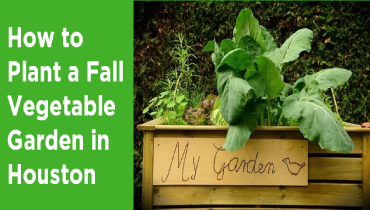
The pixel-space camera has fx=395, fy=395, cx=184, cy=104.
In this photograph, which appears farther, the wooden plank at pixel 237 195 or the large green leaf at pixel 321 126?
the wooden plank at pixel 237 195

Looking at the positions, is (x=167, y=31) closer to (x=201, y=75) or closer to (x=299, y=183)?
(x=201, y=75)

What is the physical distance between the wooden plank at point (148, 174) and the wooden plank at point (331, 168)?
0.78m

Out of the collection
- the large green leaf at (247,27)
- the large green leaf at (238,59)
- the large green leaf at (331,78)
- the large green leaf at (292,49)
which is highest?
the large green leaf at (247,27)

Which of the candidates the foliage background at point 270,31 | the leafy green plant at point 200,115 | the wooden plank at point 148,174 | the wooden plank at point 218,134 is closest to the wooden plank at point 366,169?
the wooden plank at point 218,134

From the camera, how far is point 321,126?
69.0 inches

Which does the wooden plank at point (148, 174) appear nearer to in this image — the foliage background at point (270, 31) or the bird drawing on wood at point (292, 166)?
the bird drawing on wood at point (292, 166)

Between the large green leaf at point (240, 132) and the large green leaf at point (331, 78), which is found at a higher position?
the large green leaf at point (331, 78)

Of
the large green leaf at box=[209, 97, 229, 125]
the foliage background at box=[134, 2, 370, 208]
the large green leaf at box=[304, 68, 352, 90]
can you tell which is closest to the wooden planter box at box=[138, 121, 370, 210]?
the large green leaf at box=[209, 97, 229, 125]

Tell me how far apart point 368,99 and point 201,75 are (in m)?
1.22

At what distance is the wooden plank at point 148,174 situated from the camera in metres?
1.91

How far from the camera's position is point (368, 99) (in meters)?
2.86

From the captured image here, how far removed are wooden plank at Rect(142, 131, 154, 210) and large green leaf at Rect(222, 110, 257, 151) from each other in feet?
1.25

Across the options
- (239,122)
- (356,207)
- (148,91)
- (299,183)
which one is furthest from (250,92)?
(148,91)

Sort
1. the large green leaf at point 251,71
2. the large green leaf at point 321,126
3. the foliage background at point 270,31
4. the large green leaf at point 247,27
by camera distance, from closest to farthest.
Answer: the large green leaf at point 321,126
the large green leaf at point 251,71
the large green leaf at point 247,27
the foliage background at point 270,31
